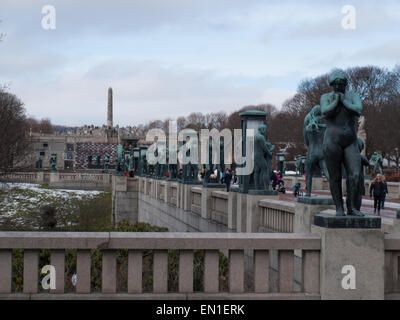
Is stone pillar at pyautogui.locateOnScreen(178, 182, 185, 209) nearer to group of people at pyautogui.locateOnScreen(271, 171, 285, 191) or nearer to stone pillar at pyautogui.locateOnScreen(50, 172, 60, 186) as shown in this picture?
group of people at pyautogui.locateOnScreen(271, 171, 285, 191)

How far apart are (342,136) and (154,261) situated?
280cm

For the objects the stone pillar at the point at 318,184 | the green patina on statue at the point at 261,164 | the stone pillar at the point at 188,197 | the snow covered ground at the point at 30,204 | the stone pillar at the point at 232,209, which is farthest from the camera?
the stone pillar at the point at 318,184

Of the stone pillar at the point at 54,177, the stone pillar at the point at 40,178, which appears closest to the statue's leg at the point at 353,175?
the stone pillar at the point at 54,177

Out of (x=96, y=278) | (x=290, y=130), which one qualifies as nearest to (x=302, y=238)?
(x=96, y=278)

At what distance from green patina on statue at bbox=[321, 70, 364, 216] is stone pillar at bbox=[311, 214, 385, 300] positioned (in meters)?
0.33

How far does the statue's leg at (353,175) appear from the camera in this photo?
732 centimetres

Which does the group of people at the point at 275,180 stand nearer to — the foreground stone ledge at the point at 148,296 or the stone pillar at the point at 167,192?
the stone pillar at the point at 167,192

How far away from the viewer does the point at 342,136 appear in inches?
285

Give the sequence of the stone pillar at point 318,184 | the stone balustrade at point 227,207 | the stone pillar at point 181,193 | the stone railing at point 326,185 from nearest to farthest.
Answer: the stone balustrade at point 227,207 < the stone pillar at point 181,193 < the stone railing at point 326,185 < the stone pillar at point 318,184

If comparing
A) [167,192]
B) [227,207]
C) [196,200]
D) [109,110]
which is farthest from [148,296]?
[109,110]

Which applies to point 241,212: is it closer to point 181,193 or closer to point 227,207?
point 227,207

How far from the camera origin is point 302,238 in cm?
710

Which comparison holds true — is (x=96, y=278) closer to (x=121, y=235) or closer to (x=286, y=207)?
(x=121, y=235)

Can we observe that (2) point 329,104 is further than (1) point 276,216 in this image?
No
